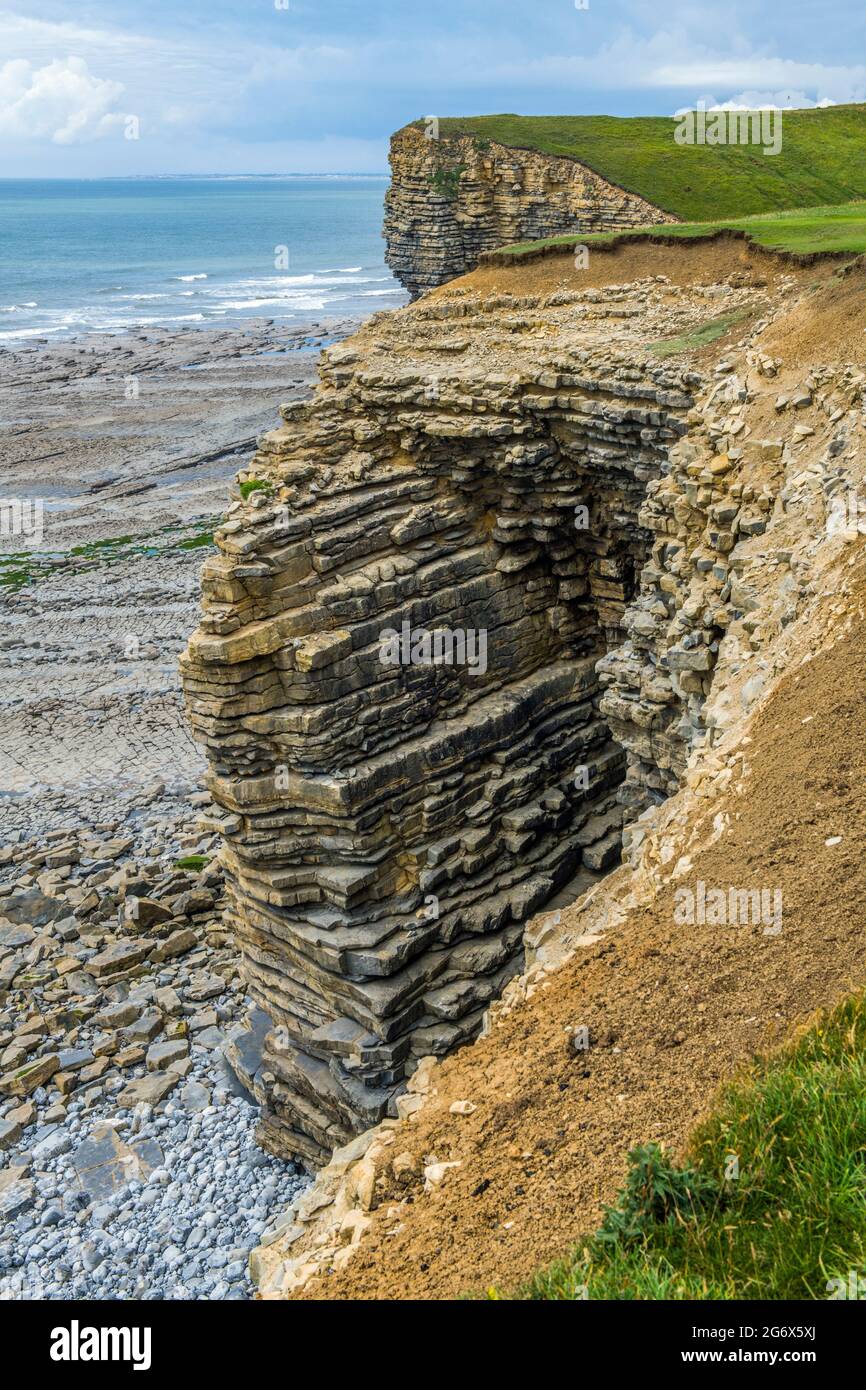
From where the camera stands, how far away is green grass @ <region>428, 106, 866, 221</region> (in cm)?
6494

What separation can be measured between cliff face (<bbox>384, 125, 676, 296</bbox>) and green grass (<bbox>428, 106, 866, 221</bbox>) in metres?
1.34

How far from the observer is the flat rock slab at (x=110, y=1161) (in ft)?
63.8

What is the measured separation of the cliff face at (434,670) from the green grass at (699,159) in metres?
49.0

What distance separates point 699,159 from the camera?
232 ft

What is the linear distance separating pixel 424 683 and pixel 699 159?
6401 cm

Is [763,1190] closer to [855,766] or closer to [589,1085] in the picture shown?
[589,1085]

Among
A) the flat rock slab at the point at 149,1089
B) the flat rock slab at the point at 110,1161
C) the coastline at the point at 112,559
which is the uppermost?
the coastline at the point at 112,559

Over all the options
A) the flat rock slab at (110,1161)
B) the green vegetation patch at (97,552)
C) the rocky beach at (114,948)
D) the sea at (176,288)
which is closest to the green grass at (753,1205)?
the rocky beach at (114,948)

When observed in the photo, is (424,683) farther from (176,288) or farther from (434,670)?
(176,288)

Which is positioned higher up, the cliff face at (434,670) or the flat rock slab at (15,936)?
the cliff face at (434,670)

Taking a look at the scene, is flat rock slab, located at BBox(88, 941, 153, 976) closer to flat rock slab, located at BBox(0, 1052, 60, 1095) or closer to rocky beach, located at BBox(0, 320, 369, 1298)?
A: rocky beach, located at BBox(0, 320, 369, 1298)

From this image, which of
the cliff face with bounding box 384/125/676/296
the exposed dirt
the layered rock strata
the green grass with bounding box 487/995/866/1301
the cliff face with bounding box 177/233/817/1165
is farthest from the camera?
the cliff face with bounding box 384/125/676/296

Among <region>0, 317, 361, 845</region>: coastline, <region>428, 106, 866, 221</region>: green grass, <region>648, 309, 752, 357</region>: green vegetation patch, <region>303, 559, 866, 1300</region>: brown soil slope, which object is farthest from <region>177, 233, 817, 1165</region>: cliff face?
<region>428, 106, 866, 221</region>: green grass

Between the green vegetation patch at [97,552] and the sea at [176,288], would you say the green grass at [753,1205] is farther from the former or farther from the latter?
the sea at [176,288]
